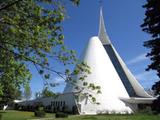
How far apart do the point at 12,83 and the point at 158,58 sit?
592 inches

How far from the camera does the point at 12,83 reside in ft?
23.4

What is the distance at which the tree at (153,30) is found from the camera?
68.3 ft

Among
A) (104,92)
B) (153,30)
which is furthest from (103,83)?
(153,30)

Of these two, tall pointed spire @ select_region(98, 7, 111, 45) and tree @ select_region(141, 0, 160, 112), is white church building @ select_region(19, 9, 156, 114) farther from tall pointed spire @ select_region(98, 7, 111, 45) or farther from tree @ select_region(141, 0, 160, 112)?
tree @ select_region(141, 0, 160, 112)

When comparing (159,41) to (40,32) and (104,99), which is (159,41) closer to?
(40,32)

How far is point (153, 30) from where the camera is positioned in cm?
2125

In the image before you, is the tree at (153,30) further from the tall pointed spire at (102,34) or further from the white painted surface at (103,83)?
the tall pointed spire at (102,34)

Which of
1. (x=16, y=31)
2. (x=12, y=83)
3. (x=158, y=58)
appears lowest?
(x=12, y=83)

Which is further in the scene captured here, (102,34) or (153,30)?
(102,34)

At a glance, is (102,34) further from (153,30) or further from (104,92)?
(153,30)

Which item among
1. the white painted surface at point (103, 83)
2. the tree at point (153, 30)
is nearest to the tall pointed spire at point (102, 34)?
the white painted surface at point (103, 83)

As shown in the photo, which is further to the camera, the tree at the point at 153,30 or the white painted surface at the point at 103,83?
the white painted surface at the point at 103,83

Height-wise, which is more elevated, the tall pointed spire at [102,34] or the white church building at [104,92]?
the tall pointed spire at [102,34]

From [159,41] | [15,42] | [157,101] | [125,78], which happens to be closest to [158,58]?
[159,41]
